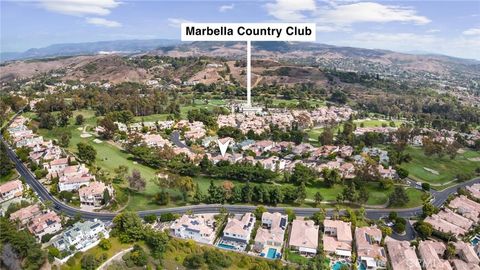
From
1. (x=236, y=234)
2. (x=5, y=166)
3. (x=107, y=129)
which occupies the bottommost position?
(x=236, y=234)

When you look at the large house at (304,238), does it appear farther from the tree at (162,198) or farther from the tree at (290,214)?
the tree at (162,198)

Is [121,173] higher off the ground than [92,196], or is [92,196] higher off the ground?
[121,173]

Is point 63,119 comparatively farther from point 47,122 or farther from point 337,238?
point 337,238

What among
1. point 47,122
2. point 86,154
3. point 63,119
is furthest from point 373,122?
point 47,122

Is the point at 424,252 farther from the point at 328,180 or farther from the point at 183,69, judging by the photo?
the point at 183,69

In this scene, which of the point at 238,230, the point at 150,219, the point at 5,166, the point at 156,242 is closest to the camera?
the point at 156,242

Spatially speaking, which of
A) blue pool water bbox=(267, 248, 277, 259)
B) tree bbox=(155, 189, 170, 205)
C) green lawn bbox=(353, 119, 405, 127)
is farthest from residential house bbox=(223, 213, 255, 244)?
green lawn bbox=(353, 119, 405, 127)
